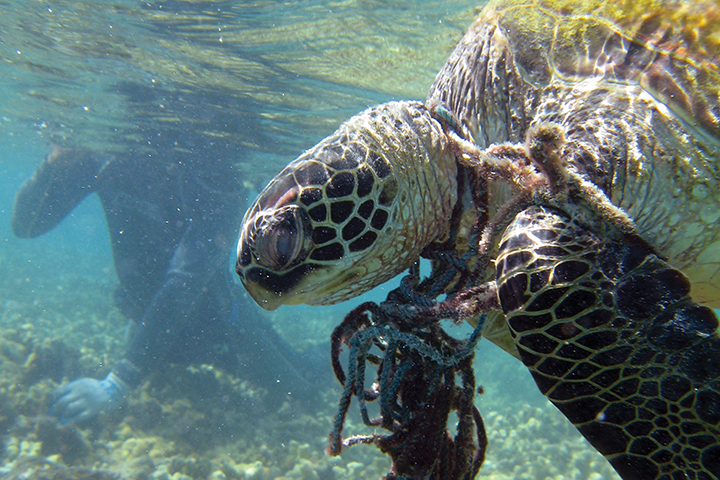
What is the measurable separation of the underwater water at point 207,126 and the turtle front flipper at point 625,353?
21.7ft

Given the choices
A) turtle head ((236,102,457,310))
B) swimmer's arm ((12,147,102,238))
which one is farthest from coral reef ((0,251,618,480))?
turtle head ((236,102,457,310))

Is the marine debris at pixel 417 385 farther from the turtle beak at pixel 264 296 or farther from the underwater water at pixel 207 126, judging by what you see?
the underwater water at pixel 207 126

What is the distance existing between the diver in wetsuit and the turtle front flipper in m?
8.83

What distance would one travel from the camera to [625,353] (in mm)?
1193

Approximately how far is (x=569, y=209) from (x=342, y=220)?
2.85 ft

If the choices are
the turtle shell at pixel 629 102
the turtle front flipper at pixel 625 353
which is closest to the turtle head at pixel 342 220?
the turtle shell at pixel 629 102

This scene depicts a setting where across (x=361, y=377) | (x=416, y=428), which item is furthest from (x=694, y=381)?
(x=361, y=377)

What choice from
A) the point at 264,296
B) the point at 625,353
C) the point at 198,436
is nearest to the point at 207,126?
the point at 198,436

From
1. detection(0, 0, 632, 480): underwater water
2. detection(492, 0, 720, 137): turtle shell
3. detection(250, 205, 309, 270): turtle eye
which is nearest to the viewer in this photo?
detection(250, 205, 309, 270): turtle eye

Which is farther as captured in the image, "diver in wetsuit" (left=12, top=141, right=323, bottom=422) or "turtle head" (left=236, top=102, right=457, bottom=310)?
"diver in wetsuit" (left=12, top=141, right=323, bottom=422)

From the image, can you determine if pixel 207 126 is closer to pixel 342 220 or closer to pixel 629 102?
pixel 342 220

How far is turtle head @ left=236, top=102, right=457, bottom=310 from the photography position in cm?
168

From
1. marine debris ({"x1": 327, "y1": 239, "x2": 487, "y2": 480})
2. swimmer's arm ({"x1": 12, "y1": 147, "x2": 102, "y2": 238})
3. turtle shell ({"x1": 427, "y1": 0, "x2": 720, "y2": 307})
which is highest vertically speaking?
turtle shell ({"x1": 427, "y1": 0, "x2": 720, "y2": 307})

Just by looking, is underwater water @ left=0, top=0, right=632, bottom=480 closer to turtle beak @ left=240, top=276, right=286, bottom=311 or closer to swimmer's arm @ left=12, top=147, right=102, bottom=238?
swimmer's arm @ left=12, top=147, right=102, bottom=238
